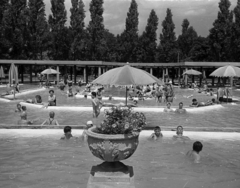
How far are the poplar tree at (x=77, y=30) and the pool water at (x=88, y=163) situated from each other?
122ft

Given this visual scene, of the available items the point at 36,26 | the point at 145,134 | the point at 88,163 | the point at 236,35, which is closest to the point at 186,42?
the point at 236,35

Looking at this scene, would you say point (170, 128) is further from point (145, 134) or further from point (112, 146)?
point (112, 146)

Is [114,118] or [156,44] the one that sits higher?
[156,44]

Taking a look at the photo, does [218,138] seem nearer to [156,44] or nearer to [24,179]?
[24,179]

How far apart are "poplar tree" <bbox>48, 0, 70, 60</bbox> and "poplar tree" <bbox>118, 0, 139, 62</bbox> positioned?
387 inches

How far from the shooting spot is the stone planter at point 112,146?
169 inches

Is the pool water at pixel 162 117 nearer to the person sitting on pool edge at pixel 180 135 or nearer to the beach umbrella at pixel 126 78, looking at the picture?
the beach umbrella at pixel 126 78

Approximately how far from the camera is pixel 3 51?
137 feet

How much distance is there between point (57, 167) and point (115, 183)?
2.33 metres

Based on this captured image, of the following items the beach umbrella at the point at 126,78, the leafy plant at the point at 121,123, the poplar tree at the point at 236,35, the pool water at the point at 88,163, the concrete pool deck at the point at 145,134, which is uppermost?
the poplar tree at the point at 236,35

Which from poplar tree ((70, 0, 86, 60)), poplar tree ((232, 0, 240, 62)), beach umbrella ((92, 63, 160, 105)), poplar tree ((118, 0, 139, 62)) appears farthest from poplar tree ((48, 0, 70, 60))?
beach umbrella ((92, 63, 160, 105))

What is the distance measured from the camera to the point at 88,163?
6562 mm

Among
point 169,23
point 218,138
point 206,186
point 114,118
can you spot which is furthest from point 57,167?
point 169,23

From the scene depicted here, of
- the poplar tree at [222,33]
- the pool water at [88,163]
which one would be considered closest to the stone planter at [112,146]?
the pool water at [88,163]
